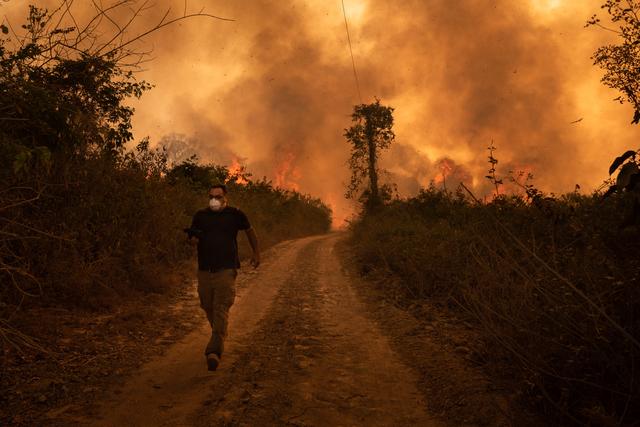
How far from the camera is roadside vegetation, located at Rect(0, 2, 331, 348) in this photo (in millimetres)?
3908

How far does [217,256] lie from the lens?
17.5 feet

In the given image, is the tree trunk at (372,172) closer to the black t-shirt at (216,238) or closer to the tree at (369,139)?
the tree at (369,139)

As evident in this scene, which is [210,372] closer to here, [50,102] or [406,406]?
[406,406]

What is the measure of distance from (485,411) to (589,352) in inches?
41.0

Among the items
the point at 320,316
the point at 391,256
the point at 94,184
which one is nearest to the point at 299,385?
the point at 320,316

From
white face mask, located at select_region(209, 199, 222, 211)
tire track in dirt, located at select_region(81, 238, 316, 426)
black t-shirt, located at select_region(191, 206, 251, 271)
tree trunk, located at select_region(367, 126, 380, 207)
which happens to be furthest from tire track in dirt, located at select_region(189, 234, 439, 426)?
tree trunk, located at select_region(367, 126, 380, 207)

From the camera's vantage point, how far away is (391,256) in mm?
12484

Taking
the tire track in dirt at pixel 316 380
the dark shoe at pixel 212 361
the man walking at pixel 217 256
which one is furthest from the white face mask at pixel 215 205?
the tire track in dirt at pixel 316 380

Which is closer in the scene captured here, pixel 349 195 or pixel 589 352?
pixel 589 352

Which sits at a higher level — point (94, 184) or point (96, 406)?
point (94, 184)

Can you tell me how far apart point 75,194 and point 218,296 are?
469cm

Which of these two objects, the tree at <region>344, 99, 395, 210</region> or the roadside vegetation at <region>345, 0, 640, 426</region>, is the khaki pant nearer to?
the roadside vegetation at <region>345, 0, 640, 426</region>

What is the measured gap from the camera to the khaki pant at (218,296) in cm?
514

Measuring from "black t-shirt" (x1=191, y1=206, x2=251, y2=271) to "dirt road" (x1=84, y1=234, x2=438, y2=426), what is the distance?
1.25 m
